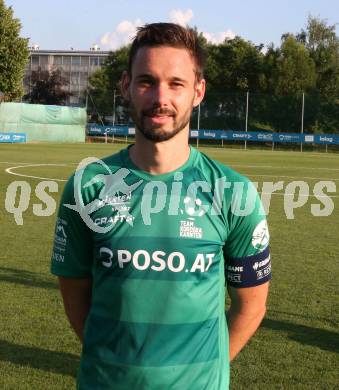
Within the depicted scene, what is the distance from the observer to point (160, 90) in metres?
2.50

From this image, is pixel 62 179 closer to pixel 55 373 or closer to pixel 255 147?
pixel 55 373

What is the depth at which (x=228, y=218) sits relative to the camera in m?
2.59

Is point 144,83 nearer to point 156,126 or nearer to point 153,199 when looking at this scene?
point 156,126

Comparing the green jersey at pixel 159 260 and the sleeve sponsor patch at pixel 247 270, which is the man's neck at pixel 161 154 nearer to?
the green jersey at pixel 159 260

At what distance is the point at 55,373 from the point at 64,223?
3001mm

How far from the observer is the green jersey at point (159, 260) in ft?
8.10

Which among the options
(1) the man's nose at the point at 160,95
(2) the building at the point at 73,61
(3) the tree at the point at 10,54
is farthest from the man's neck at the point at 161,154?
(2) the building at the point at 73,61

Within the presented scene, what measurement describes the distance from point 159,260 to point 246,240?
39 cm

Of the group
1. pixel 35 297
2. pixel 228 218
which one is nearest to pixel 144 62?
pixel 228 218

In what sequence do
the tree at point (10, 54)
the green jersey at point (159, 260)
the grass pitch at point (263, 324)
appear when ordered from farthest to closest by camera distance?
the tree at point (10, 54), the grass pitch at point (263, 324), the green jersey at point (159, 260)

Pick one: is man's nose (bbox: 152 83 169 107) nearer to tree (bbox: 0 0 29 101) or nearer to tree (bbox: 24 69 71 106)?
tree (bbox: 0 0 29 101)

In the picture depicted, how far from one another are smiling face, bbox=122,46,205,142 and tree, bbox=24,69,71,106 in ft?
284

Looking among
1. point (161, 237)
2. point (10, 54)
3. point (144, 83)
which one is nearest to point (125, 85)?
point (144, 83)

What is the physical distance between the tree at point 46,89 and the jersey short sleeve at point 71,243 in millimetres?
86571
